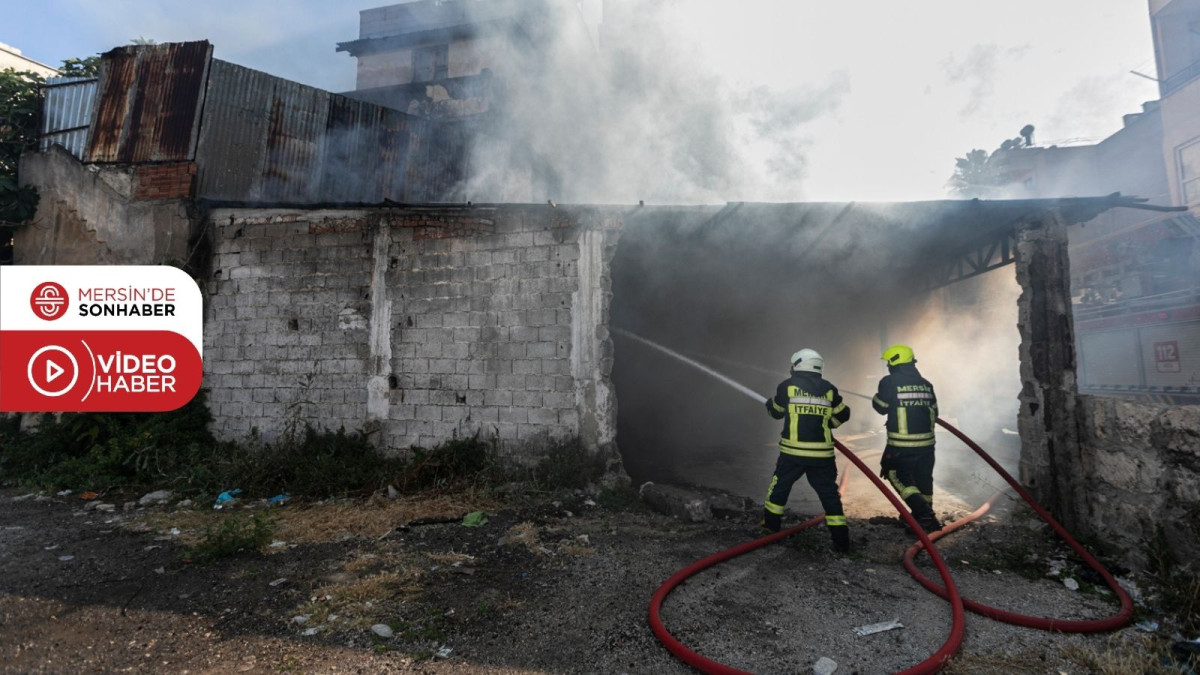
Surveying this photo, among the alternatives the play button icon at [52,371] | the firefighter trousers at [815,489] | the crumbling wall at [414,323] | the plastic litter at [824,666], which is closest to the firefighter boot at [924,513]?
the firefighter trousers at [815,489]

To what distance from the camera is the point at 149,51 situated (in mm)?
9086

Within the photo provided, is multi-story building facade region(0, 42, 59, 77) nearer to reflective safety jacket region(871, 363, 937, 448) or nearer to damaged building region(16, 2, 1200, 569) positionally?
damaged building region(16, 2, 1200, 569)

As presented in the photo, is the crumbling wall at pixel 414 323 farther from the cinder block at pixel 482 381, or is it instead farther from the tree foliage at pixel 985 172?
the tree foliage at pixel 985 172

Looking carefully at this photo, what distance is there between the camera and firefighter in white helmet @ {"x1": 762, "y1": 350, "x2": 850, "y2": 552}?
4.29m

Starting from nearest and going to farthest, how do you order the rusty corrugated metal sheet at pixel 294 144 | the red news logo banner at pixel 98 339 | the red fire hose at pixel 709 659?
the red fire hose at pixel 709 659 → the red news logo banner at pixel 98 339 → the rusty corrugated metal sheet at pixel 294 144

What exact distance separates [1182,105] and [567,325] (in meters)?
22.8

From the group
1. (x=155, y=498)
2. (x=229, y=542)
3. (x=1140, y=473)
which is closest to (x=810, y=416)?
(x=1140, y=473)

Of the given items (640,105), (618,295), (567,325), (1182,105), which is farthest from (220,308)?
(1182,105)

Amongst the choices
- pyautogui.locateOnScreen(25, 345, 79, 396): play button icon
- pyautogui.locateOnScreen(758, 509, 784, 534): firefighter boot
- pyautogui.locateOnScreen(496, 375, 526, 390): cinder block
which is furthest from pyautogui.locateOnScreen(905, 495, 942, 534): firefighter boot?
pyautogui.locateOnScreen(25, 345, 79, 396): play button icon

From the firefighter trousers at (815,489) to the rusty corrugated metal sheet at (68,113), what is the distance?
12.1m

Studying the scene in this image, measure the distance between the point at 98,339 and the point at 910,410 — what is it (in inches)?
350

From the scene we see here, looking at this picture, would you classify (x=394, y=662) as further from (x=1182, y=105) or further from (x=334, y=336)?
(x=1182, y=105)

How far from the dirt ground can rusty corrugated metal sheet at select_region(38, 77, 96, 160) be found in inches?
293

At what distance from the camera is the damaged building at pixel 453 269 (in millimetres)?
4945
